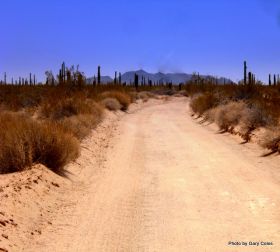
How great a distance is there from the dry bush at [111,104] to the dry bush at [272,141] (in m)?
17.6

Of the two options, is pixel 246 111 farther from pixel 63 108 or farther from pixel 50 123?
pixel 50 123

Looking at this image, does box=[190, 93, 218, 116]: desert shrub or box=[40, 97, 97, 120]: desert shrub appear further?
box=[190, 93, 218, 116]: desert shrub

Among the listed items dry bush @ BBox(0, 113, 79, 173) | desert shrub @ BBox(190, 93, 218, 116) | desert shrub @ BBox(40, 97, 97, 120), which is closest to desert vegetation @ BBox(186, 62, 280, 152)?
desert shrub @ BBox(190, 93, 218, 116)

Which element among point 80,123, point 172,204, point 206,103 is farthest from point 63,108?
point 172,204

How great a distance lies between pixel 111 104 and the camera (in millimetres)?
34531

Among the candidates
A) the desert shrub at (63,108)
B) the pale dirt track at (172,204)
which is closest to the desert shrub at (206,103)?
the desert shrub at (63,108)

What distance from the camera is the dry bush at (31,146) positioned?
36.1 ft

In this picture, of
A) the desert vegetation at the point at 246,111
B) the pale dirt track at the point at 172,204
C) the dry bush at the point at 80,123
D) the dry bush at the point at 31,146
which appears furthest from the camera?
the desert vegetation at the point at 246,111

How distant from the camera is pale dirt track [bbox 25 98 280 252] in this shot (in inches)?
305

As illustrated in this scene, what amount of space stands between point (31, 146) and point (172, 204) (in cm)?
353

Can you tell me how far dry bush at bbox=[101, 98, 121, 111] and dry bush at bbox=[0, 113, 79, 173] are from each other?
2097 cm

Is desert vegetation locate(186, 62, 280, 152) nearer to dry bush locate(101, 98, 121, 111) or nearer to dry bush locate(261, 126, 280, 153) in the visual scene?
dry bush locate(261, 126, 280, 153)

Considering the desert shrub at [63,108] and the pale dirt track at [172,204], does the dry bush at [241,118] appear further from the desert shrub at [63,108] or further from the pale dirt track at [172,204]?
the desert shrub at [63,108]

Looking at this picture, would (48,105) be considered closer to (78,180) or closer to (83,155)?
(83,155)
